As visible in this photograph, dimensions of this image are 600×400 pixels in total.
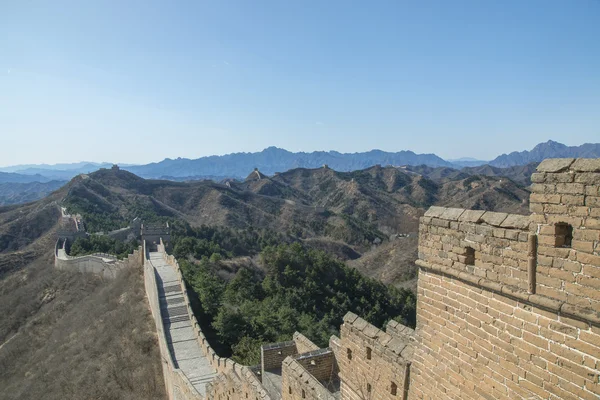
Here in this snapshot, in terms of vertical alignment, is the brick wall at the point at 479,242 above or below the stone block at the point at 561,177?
below

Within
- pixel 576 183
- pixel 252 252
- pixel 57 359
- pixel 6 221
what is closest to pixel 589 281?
pixel 576 183

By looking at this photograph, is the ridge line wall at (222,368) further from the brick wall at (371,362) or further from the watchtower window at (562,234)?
the watchtower window at (562,234)

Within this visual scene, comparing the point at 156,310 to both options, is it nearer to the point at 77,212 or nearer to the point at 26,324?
the point at 26,324

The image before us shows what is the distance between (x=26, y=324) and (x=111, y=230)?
20137 millimetres

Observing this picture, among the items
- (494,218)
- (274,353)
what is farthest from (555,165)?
(274,353)

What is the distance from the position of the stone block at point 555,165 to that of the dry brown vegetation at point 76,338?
60.1 ft

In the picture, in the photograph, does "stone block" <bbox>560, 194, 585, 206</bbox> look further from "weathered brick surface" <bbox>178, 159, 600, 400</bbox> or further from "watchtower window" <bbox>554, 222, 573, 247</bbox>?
"watchtower window" <bbox>554, 222, 573, 247</bbox>

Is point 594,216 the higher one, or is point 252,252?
point 594,216

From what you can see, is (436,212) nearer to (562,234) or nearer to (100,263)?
(562,234)

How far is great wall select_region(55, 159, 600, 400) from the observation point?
115 inches

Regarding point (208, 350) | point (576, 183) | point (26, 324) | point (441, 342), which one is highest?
point (576, 183)

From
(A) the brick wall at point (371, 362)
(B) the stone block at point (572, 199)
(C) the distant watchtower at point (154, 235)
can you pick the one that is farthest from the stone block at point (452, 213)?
(C) the distant watchtower at point (154, 235)

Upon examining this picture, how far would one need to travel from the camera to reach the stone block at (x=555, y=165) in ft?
9.92

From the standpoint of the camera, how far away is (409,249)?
166ft
